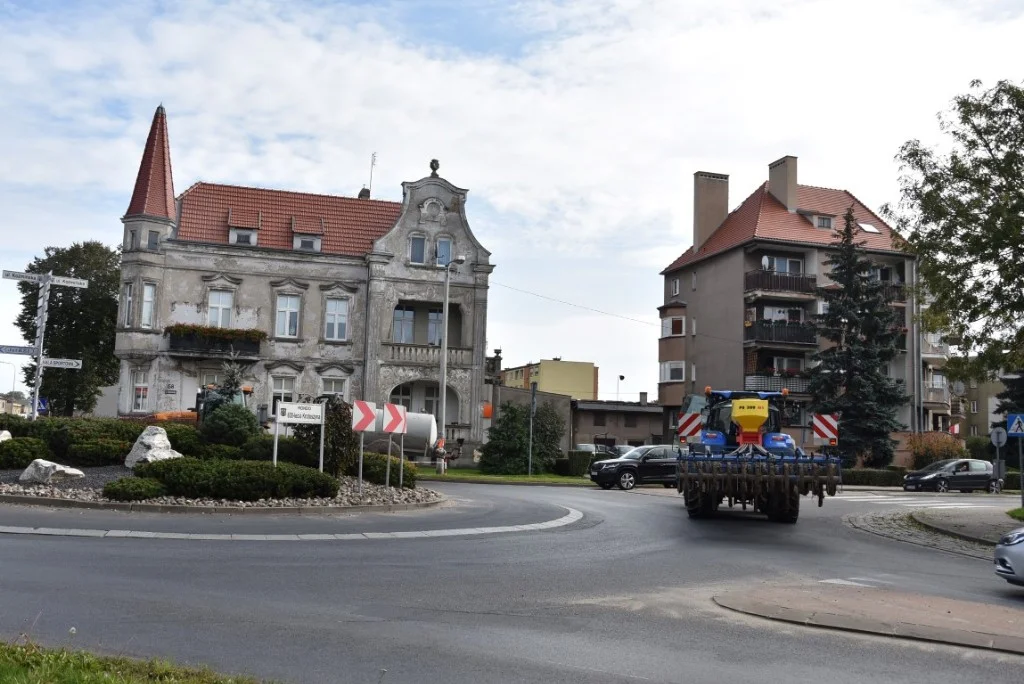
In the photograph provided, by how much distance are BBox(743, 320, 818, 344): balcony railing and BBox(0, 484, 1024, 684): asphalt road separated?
4069 centimetres

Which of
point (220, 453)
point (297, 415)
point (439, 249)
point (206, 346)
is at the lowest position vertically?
point (220, 453)

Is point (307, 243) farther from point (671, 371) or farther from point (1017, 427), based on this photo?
point (1017, 427)

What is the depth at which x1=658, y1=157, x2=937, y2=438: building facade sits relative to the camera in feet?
189

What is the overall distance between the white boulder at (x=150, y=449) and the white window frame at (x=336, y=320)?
24.5 meters

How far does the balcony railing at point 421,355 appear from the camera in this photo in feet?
154

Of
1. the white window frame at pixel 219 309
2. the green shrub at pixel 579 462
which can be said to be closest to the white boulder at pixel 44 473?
the white window frame at pixel 219 309

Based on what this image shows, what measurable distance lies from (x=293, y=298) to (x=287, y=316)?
88 cm

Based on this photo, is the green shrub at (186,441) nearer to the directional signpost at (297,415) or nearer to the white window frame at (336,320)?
the directional signpost at (297,415)

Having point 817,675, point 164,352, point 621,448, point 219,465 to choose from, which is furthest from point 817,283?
point 817,675

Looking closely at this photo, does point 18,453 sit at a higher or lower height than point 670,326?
lower

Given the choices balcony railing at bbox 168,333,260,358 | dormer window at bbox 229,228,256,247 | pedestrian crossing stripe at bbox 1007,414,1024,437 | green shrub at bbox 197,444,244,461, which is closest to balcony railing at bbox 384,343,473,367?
balcony railing at bbox 168,333,260,358

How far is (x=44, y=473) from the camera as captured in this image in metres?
20.2

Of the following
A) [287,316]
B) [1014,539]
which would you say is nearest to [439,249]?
[287,316]

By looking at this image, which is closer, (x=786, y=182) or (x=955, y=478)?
(x=955, y=478)
